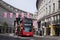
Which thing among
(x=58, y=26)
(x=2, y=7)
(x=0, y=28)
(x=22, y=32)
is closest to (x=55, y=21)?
(x=58, y=26)

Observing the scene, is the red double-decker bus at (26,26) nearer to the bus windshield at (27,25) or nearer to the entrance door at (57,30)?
the bus windshield at (27,25)

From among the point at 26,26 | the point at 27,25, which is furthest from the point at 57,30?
the point at 27,25

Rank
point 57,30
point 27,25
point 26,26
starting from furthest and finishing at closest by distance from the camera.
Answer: point 57,30 < point 26,26 < point 27,25

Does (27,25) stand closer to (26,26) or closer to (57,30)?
(26,26)

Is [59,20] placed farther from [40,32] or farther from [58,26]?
[40,32]

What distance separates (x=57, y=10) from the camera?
52.9m

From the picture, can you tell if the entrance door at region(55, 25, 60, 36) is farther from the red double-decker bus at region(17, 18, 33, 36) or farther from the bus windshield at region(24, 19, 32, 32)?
the bus windshield at region(24, 19, 32, 32)

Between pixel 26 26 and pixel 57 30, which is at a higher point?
pixel 26 26

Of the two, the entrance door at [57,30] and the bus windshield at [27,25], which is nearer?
the bus windshield at [27,25]

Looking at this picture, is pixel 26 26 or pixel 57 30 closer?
pixel 26 26

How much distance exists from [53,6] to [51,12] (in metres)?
1.57

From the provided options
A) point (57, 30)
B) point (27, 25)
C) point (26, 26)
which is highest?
point (27, 25)

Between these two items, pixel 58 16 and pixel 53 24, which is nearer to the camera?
pixel 58 16

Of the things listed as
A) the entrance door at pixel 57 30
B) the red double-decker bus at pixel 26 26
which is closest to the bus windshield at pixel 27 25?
the red double-decker bus at pixel 26 26
